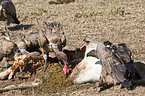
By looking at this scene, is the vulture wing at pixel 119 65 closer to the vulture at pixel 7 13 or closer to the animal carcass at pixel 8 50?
the animal carcass at pixel 8 50

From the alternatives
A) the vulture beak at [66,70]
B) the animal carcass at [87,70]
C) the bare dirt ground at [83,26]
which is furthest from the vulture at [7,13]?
the animal carcass at [87,70]

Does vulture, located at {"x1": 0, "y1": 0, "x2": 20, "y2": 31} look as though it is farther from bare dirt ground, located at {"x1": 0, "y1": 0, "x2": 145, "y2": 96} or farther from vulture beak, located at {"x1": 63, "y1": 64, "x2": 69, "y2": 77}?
vulture beak, located at {"x1": 63, "y1": 64, "x2": 69, "y2": 77}

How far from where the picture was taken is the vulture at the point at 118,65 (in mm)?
3078

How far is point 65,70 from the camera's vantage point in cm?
359

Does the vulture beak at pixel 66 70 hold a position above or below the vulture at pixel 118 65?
below

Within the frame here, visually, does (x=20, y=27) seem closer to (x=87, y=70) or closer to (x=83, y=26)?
(x=83, y=26)

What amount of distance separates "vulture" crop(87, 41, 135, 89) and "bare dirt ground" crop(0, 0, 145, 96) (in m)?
0.17

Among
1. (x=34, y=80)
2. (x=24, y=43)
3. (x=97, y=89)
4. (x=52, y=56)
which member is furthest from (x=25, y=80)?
(x=97, y=89)

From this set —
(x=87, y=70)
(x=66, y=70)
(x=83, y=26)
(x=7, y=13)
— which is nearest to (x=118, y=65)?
(x=87, y=70)

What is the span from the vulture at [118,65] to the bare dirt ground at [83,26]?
0.57ft

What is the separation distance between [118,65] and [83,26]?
3109 millimetres

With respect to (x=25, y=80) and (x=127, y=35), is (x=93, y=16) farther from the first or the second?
(x=25, y=80)

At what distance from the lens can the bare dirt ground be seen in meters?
3.28

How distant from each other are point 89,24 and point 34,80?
3087 millimetres
